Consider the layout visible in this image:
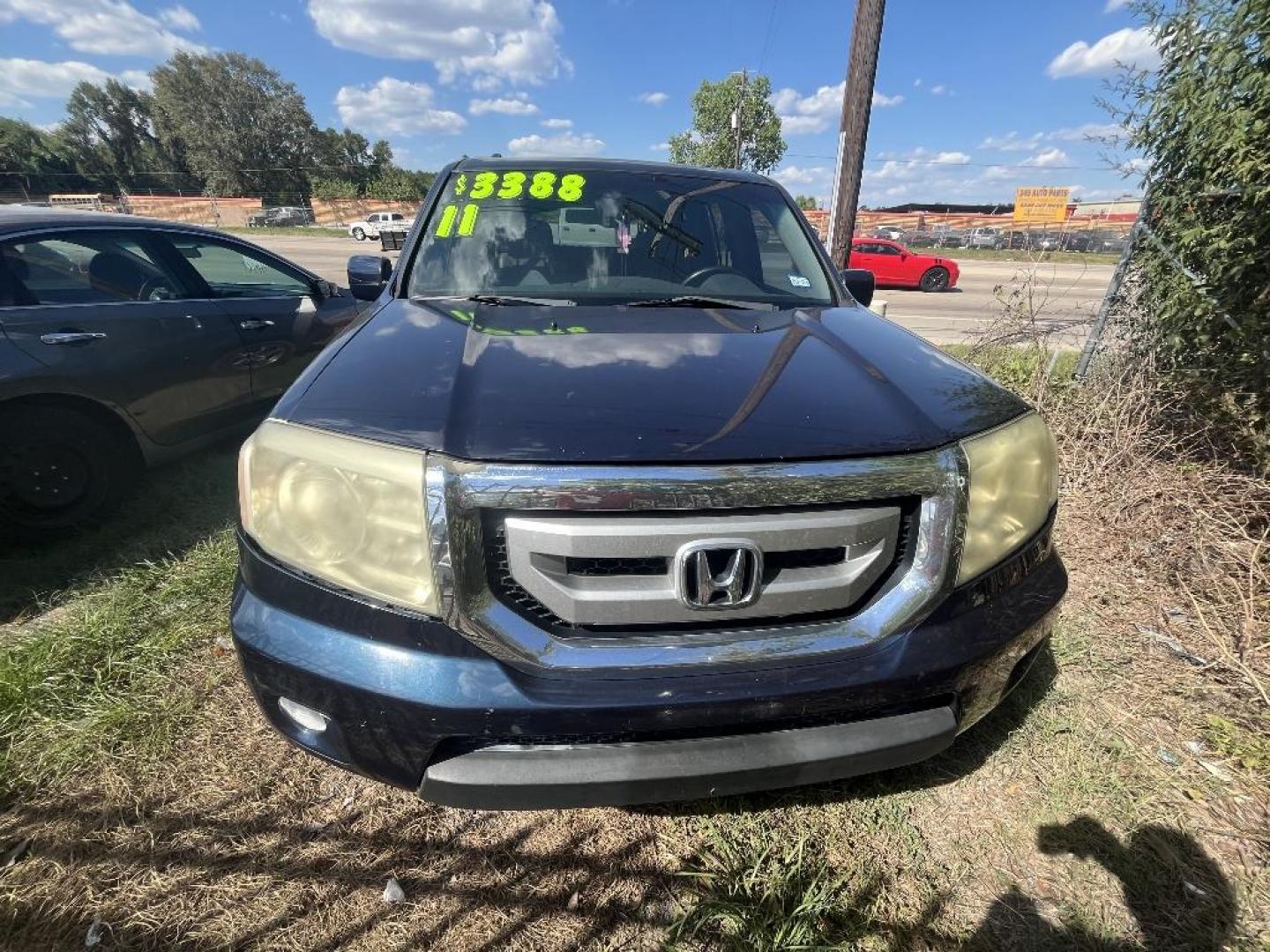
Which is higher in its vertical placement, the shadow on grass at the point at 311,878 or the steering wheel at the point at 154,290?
the steering wheel at the point at 154,290

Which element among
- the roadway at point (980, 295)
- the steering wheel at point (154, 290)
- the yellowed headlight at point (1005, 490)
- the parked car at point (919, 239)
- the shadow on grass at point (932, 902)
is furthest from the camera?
the parked car at point (919, 239)

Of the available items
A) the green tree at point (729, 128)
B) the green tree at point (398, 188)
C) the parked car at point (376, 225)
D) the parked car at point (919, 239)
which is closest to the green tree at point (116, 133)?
the green tree at point (398, 188)

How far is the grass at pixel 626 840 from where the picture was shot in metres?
1.52

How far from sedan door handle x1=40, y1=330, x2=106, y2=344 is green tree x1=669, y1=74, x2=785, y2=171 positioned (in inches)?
1846

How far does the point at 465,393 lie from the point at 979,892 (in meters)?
1.79

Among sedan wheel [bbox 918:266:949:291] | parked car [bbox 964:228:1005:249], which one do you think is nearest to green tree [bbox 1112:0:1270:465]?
sedan wheel [bbox 918:266:949:291]

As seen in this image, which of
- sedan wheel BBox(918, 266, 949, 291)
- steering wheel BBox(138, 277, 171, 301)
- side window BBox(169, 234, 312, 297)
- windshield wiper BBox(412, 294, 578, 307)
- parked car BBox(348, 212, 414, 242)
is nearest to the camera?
windshield wiper BBox(412, 294, 578, 307)

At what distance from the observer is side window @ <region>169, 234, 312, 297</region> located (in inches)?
146

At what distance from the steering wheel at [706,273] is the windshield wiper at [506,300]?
52 cm

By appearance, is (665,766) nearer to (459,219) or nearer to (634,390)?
(634,390)

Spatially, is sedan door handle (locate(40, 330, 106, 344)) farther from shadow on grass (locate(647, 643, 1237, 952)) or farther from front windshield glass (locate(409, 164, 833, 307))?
shadow on grass (locate(647, 643, 1237, 952))

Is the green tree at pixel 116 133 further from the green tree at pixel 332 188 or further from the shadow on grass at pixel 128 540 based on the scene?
the shadow on grass at pixel 128 540

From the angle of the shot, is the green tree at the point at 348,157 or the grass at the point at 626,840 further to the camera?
the green tree at the point at 348,157

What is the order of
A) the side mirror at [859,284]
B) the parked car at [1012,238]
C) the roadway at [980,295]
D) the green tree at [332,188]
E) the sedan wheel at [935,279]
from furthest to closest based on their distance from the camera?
the green tree at [332,188] → the parked car at [1012,238] → the sedan wheel at [935,279] → the roadway at [980,295] → the side mirror at [859,284]
